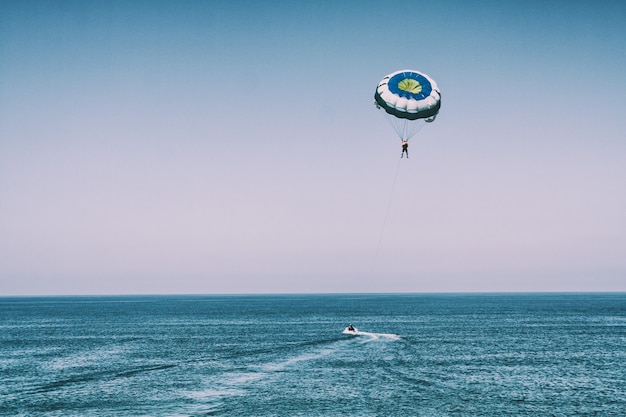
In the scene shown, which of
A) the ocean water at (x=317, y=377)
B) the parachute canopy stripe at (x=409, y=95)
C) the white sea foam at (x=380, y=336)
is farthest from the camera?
the white sea foam at (x=380, y=336)

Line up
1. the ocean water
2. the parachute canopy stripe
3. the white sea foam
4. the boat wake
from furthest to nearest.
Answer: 1. the boat wake
2. the white sea foam
3. the parachute canopy stripe
4. the ocean water

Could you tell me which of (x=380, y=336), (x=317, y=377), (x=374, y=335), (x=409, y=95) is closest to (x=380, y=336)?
(x=380, y=336)

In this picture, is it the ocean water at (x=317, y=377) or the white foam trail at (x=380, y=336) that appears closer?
the ocean water at (x=317, y=377)

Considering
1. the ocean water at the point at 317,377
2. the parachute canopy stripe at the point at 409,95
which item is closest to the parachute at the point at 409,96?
the parachute canopy stripe at the point at 409,95

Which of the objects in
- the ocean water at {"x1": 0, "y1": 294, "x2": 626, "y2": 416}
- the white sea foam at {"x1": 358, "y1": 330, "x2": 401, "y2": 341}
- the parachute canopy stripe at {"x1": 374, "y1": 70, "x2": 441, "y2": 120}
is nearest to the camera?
the ocean water at {"x1": 0, "y1": 294, "x2": 626, "y2": 416}

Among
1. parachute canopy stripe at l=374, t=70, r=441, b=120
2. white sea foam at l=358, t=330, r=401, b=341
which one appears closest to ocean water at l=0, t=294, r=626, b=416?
white sea foam at l=358, t=330, r=401, b=341

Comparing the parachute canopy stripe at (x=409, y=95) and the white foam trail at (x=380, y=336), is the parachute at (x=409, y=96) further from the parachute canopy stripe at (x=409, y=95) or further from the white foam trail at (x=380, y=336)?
the white foam trail at (x=380, y=336)

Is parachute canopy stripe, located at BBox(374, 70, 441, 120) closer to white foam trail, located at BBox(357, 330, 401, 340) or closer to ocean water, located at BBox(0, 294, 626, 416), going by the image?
ocean water, located at BBox(0, 294, 626, 416)

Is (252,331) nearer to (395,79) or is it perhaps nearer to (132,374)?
(132,374)

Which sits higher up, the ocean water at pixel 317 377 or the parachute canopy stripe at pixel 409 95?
the parachute canopy stripe at pixel 409 95
